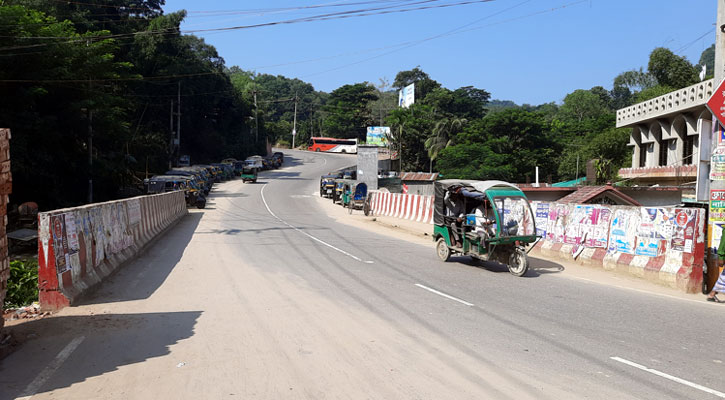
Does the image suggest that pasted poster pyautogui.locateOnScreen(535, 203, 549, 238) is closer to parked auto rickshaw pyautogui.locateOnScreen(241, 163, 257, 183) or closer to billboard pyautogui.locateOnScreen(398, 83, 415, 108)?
parked auto rickshaw pyautogui.locateOnScreen(241, 163, 257, 183)

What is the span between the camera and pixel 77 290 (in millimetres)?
9836

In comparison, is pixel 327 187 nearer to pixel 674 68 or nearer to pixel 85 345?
pixel 674 68

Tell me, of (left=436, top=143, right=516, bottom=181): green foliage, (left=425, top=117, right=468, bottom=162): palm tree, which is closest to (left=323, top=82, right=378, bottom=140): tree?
(left=425, top=117, right=468, bottom=162): palm tree

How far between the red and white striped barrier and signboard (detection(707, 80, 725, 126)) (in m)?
15.9

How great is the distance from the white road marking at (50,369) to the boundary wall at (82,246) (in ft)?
6.40

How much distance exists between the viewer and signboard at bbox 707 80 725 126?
12000 mm

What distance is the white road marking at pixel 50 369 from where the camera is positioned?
5727mm

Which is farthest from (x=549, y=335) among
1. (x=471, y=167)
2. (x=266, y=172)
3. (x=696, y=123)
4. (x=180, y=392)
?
(x=266, y=172)

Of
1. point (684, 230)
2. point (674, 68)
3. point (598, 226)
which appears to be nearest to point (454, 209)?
point (598, 226)

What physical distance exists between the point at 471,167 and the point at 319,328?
54.1 meters

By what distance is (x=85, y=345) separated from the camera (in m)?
7.39

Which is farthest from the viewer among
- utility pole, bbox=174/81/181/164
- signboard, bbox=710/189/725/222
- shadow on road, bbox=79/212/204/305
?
utility pole, bbox=174/81/181/164

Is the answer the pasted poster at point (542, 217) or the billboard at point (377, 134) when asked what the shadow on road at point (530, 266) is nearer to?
the pasted poster at point (542, 217)

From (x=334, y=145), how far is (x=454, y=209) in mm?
102844
